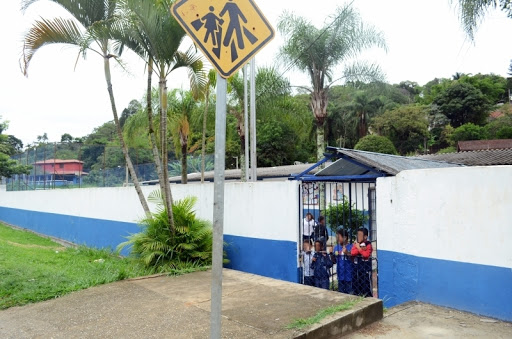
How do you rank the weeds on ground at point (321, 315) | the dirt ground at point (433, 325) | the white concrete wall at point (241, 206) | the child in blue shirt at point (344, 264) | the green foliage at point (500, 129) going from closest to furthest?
the weeds on ground at point (321, 315)
the dirt ground at point (433, 325)
the child in blue shirt at point (344, 264)
the white concrete wall at point (241, 206)
the green foliage at point (500, 129)

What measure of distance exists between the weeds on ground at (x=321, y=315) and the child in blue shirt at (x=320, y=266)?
1.92m

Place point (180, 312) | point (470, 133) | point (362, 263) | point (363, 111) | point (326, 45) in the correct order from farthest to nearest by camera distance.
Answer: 1. point (363, 111)
2. point (470, 133)
3. point (326, 45)
4. point (362, 263)
5. point (180, 312)

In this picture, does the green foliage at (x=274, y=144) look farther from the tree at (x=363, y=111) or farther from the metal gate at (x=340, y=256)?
the metal gate at (x=340, y=256)

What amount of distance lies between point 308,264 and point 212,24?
485 cm

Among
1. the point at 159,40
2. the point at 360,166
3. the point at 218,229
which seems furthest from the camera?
the point at 159,40

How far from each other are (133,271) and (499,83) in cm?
4450

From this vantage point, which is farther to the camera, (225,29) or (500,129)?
(500,129)

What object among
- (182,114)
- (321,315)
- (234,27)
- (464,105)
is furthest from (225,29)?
(464,105)

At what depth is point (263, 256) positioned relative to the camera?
771cm

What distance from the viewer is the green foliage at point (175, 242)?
758 cm

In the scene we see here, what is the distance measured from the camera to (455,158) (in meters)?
14.4

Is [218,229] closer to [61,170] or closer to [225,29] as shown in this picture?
[225,29]

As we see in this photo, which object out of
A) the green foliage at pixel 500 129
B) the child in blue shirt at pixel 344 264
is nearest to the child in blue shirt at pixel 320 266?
the child in blue shirt at pixel 344 264

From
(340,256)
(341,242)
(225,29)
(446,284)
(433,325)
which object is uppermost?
(225,29)
